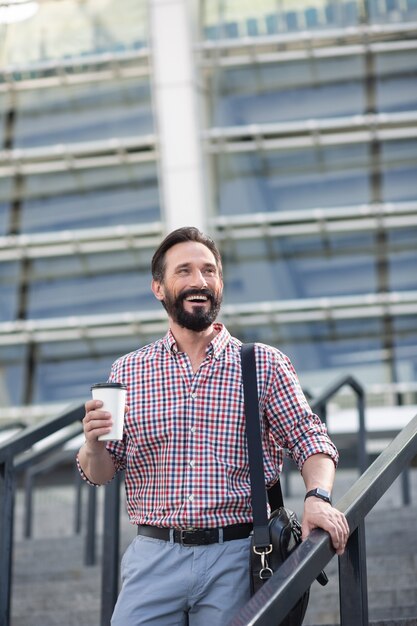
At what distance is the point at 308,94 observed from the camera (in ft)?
52.1

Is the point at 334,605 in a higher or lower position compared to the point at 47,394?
lower

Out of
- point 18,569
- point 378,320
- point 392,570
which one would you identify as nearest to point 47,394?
point 378,320

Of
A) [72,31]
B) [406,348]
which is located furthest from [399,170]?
[72,31]

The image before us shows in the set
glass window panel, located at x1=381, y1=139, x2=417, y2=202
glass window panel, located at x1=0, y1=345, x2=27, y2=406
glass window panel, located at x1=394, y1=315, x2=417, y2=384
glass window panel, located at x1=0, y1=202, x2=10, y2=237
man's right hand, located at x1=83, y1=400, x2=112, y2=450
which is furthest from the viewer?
glass window panel, located at x1=0, y1=202, x2=10, y2=237

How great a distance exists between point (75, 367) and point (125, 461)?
43.1 ft

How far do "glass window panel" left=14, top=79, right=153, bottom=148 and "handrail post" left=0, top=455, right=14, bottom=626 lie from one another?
11.9 meters

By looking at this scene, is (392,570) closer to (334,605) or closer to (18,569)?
(334,605)

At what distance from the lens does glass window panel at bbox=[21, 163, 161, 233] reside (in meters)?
16.2

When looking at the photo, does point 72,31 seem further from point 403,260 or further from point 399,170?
point 403,260

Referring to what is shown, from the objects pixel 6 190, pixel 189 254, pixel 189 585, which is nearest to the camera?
pixel 189 585

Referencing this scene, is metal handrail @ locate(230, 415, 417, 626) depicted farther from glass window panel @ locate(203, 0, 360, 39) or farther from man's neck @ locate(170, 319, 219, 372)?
glass window panel @ locate(203, 0, 360, 39)

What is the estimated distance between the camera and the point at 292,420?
3.27 m

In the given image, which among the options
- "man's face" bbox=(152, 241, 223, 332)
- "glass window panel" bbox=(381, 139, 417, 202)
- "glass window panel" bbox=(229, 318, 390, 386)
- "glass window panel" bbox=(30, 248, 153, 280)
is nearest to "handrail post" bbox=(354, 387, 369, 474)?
"man's face" bbox=(152, 241, 223, 332)

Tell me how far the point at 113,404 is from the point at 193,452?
0.30m
